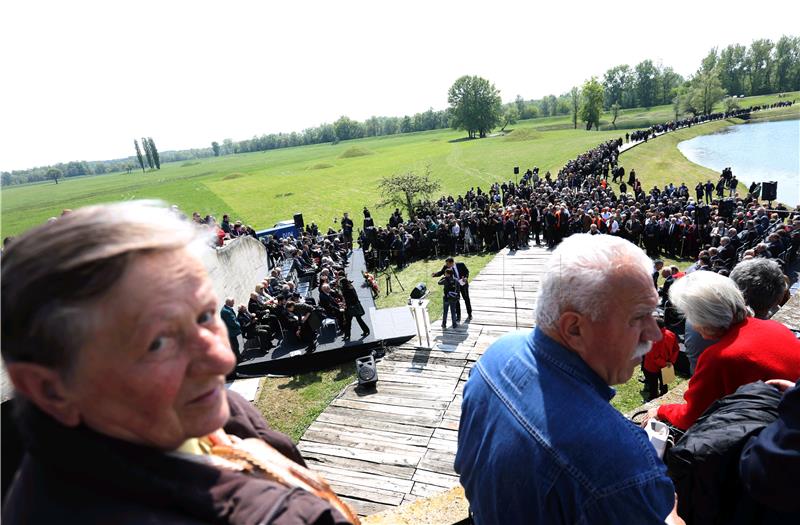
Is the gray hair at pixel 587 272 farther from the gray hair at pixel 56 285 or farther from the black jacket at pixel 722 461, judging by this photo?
the gray hair at pixel 56 285

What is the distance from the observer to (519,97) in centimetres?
16650

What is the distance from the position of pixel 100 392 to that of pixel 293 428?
8.90m

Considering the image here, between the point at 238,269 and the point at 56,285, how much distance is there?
1616 centimetres

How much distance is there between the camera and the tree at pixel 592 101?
8525 cm

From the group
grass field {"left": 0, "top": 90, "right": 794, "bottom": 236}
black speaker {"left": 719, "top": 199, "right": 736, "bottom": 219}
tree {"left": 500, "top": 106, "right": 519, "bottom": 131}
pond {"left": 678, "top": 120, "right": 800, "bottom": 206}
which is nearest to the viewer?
black speaker {"left": 719, "top": 199, "right": 736, "bottom": 219}

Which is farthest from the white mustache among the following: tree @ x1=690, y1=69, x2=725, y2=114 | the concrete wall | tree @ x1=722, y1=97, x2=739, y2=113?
tree @ x1=690, y1=69, x2=725, y2=114

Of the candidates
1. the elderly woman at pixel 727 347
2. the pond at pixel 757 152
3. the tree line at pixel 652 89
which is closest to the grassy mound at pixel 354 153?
the tree line at pixel 652 89

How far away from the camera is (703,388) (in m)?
2.56

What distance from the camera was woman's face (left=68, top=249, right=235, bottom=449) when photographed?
2.60 ft

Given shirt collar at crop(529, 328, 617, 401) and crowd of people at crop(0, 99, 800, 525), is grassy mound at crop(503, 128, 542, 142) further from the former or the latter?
shirt collar at crop(529, 328, 617, 401)

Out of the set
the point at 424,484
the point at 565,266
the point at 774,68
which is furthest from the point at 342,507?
the point at 774,68

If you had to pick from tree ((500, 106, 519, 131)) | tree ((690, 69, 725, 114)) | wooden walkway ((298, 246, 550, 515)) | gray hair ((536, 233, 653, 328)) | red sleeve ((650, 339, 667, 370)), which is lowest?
wooden walkway ((298, 246, 550, 515))

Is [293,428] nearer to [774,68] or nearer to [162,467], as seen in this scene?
[162,467]

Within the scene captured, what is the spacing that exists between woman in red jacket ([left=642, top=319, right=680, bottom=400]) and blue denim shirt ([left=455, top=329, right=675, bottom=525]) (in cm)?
594
